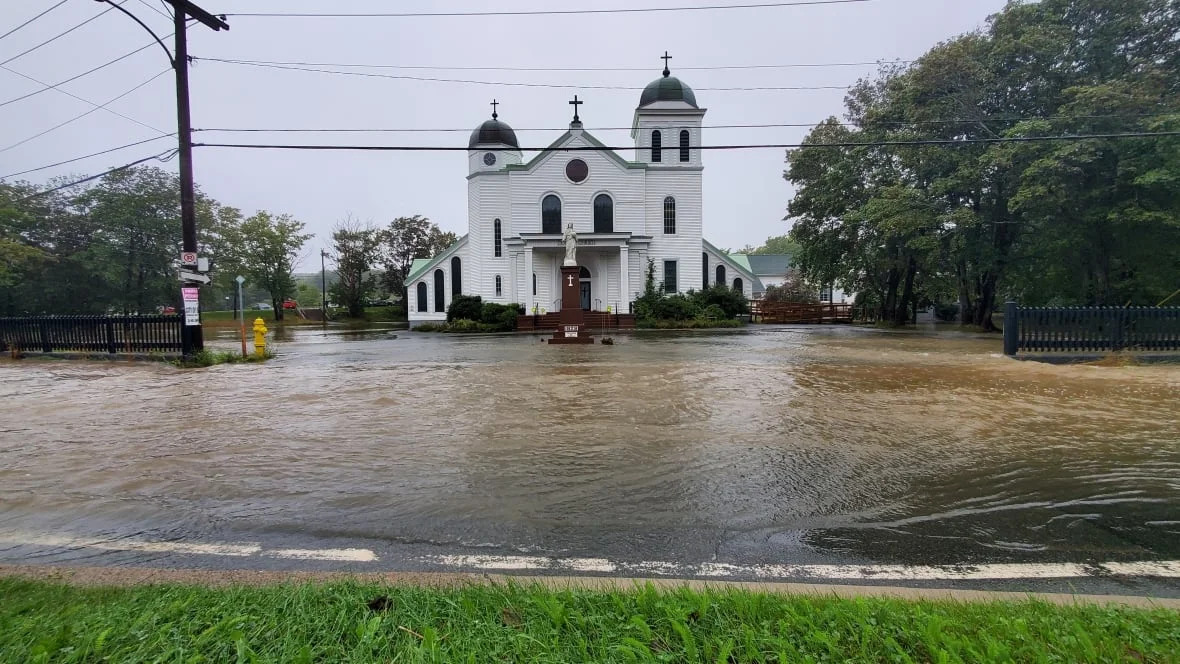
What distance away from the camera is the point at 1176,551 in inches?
146

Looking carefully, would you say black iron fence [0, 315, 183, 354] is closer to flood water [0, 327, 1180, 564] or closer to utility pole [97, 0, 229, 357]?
utility pole [97, 0, 229, 357]

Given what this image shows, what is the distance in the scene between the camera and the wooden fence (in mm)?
38312

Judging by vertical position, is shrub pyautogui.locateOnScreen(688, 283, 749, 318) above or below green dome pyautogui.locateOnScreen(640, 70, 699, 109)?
below

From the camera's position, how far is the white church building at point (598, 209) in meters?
35.2

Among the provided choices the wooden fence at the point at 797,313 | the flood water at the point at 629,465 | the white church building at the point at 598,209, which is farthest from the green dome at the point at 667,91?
the flood water at the point at 629,465

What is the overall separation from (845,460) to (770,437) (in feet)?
3.60

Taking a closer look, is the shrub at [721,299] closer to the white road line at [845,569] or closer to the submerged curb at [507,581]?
the white road line at [845,569]

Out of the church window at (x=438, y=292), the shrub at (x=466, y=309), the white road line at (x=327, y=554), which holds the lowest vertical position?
the white road line at (x=327, y=554)

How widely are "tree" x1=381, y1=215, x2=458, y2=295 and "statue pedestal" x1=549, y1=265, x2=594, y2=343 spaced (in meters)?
33.8

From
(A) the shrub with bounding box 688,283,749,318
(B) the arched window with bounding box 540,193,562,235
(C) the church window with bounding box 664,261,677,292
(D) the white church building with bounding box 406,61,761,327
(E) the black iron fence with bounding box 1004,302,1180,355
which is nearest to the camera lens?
(E) the black iron fence with bounding box 1004,302,1180,355

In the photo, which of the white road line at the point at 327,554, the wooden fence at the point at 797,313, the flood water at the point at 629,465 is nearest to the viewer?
the white road line at the point at 327,554

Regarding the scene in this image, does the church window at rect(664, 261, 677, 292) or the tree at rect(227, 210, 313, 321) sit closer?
the church window at rect(664, 261, 677, 292)

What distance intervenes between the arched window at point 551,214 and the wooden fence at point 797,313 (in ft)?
46.6

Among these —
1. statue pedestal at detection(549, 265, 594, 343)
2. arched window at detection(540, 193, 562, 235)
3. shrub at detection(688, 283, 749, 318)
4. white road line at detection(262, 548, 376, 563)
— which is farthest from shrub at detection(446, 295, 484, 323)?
white road line at detection(262, 548, 376, 563)
